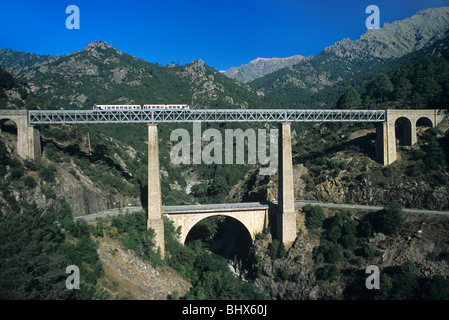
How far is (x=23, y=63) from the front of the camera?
186000mm

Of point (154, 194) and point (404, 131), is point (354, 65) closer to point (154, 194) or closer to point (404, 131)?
point (404, 131)

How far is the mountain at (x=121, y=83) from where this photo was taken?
10456 centimetres

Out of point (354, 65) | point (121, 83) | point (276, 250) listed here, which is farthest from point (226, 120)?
point (354, 65)

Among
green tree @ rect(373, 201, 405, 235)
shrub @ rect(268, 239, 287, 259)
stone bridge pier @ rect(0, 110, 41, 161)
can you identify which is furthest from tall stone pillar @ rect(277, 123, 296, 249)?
stone bridge pier @ rect(0, 110, 41, 161)

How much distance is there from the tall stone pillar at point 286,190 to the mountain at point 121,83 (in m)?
63.6

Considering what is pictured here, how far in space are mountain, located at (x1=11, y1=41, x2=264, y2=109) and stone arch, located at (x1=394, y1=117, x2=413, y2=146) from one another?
5929 centimetres

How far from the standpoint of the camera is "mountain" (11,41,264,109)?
343 ft

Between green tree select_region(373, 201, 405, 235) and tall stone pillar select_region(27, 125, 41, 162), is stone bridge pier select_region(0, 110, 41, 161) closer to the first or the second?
tall stone pillar select_region(27, 125, 41, 162)

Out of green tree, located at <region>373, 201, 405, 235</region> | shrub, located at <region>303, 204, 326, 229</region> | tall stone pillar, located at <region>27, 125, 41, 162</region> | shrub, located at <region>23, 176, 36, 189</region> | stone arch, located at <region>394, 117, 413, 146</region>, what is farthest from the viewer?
stone arch, located at <region>394, 117, 413, 146</region>

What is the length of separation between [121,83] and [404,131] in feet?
311

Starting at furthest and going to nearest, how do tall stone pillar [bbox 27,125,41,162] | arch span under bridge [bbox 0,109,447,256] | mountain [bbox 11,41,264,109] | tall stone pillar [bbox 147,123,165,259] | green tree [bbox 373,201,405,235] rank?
mountain [bbox 11,41,264,109]
tall stone pillar [bbox 27,125,41,162]
arch span under bridge [bbox 0,109,447,256]
tall stone pillar [bbox 147,123,165,259]
green tree [bbox 373,201,405,235]

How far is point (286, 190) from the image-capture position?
42312 millimetres
